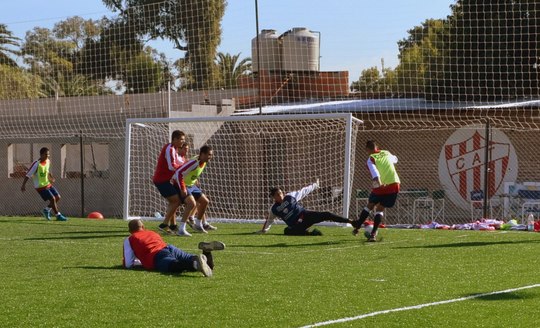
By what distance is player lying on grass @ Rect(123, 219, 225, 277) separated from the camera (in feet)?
39.6

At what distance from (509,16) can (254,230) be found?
10474mm

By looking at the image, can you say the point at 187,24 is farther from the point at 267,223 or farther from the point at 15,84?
the point at 267,223

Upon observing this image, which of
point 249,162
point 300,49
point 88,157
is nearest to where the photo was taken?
point 249,162

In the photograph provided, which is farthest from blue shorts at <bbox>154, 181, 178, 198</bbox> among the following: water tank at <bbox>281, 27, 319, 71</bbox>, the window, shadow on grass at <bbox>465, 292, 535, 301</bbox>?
the window

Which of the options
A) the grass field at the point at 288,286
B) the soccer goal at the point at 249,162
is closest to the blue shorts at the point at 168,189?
the grass field at the point at 288,286

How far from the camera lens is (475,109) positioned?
99.9 feet

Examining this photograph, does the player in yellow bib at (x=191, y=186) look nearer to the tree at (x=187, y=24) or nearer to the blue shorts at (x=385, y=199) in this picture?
the blue shorts at (x=385, y=199)

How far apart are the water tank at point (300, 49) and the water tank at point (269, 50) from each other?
1.31 feet

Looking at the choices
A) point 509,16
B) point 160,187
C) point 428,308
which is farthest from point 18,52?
Answer: point 428,308

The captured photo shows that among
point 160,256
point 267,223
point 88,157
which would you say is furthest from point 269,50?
point 160,256

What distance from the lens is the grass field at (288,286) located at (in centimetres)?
898

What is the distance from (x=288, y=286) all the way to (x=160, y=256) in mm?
1966

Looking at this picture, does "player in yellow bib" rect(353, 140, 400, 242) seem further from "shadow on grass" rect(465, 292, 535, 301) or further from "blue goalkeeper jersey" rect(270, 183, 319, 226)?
"shadow on grass" rect(465, 292, 535, 301)

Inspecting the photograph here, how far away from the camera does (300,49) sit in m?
39.1
